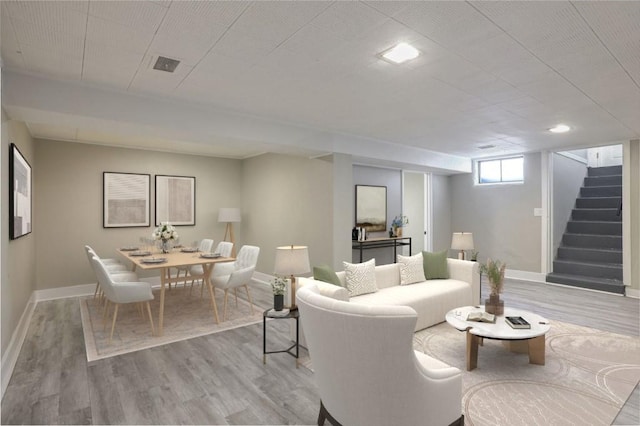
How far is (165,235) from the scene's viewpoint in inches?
208

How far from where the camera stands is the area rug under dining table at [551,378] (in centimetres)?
239

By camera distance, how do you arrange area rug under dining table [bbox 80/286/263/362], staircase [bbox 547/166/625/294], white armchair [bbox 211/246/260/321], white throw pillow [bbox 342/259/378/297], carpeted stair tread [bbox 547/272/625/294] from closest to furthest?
area rug under dining table [bbox 80/286/263/362] → white throw pillow [bbox 342/259/378/297] → white armchair [bbox 211/246/260/321] → carpeted stair tread [bbox 547/272/625/294] → staircase [bbox 547/166/625/294]

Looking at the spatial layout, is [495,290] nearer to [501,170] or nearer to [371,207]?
[371,207]

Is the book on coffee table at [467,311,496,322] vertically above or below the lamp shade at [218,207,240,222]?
below

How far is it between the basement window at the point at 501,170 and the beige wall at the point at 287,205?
14.4 ft

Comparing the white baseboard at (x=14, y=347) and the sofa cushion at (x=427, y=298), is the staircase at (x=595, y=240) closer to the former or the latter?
the sofa cushion at (x=427, y=298)

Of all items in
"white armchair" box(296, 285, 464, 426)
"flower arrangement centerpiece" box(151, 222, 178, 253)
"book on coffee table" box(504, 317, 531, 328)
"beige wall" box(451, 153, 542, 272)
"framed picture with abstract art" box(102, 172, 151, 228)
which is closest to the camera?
"white armchair" box(296, 285, 464, 426)

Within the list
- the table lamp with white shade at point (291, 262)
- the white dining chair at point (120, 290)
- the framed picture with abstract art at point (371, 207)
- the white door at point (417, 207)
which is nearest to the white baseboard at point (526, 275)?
the white door at point (417, 207)

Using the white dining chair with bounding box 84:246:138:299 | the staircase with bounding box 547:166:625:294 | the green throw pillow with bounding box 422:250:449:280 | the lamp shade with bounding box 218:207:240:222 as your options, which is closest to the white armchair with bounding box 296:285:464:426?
the green throw pillow with bounding box 422:250:449:280

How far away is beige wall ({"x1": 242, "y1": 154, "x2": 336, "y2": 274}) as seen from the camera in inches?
216

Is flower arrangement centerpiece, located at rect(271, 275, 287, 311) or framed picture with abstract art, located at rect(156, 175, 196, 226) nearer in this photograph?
flower arrangement centerpiece, located at rect(271, 275, 287, 311)

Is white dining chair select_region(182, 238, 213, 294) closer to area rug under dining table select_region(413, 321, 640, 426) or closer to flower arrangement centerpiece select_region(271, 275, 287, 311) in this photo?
flower arrangement centerpiece select_region(271, 275, 287, 311)

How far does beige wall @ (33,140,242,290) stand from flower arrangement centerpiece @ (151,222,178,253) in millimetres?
1384

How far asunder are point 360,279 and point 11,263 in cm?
351
